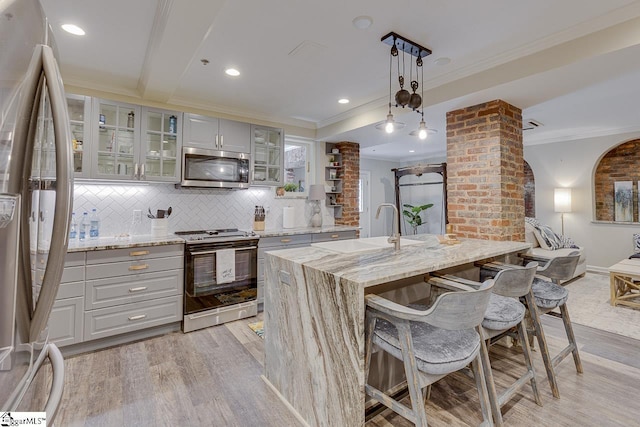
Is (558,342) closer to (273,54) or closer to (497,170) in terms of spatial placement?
(497,170)

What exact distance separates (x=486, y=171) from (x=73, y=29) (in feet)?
12.2

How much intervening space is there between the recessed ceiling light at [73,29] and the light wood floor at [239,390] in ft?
8.43

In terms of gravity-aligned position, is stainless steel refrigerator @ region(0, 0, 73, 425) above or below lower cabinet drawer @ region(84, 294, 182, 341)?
above

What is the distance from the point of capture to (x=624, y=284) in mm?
3828

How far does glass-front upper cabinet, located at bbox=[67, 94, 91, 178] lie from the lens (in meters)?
2.93

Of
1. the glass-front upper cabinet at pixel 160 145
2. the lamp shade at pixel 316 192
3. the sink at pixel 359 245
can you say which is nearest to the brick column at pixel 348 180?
the lamp shade at pixel 316 192

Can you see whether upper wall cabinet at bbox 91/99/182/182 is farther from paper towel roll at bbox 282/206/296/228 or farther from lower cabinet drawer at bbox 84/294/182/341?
paper towel roll at bbox 282/206/296/228

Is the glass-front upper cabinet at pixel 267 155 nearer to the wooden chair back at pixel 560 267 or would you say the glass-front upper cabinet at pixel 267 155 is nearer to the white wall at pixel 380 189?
the wooden chair back at pixel 560 267

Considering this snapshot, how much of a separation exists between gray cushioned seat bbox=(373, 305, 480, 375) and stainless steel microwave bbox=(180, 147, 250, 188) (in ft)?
8.85

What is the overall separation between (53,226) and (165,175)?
2927 mm

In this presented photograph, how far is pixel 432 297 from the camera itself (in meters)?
2.13

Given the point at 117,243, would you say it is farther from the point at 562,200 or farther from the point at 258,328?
the point at 562,200

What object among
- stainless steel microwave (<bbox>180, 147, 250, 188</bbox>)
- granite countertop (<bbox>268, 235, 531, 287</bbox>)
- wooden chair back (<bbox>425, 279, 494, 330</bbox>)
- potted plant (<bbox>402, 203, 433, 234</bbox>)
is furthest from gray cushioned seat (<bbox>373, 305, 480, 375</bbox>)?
potted plant (<bbox>402, 203, 433, 234</bbox>)

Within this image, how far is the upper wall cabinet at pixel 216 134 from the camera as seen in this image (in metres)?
3.51
